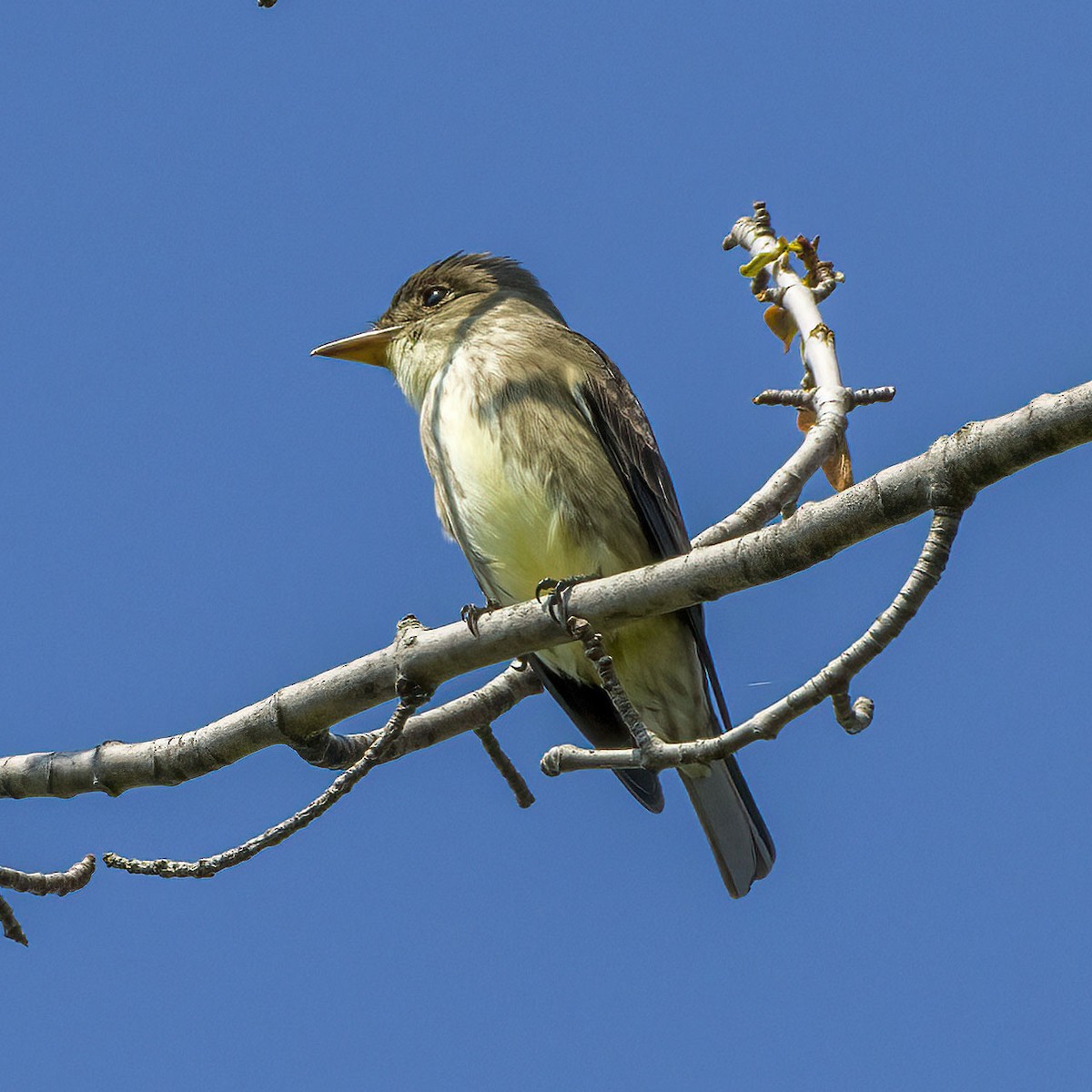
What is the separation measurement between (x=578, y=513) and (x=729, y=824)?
50.7 inches

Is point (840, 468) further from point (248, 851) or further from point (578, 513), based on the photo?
point (248, 851)

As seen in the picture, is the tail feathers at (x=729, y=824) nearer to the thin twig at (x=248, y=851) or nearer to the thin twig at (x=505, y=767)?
the thin twig at (x=505, y=767)

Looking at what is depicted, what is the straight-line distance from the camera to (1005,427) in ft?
10.6

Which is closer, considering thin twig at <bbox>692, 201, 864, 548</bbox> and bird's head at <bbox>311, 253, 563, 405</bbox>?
thin twig at <bbox>692, 201, 864, 548</bbox>

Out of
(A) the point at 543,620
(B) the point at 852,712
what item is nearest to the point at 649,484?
(A) the point at 543,620

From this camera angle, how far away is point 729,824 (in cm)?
542

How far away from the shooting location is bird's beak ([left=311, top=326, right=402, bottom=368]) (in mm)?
6496

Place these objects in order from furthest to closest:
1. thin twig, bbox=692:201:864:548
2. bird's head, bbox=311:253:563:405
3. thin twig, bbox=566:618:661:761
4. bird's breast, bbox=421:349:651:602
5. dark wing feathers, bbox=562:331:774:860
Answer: bird's head, bbox=311:253:563:405
dark wing feathers, bbox=562:331:774:860
bird's breast, bbox=421:349:651:602
thin twig, bbox=692:201:864:548
thin twig, bbox=566:618:661:761

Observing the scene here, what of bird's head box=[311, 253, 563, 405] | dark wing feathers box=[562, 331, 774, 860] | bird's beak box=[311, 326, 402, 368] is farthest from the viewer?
bird's beak box=[311, 326, 402, 368]

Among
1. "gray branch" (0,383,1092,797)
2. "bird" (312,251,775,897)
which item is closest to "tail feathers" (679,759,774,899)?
"bird" (312,251,775,897)

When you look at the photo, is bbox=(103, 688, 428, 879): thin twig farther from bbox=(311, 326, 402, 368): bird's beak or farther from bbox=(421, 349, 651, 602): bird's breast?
bbox=(311, 326, 402, 368): bird's beak

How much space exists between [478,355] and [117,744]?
2.14 meters

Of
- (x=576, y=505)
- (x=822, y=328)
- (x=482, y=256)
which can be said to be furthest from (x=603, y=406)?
(x=482, y=256)

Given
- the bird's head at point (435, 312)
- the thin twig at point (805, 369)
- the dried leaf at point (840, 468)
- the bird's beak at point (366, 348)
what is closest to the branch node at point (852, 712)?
the thin twig at point (805, 369)
